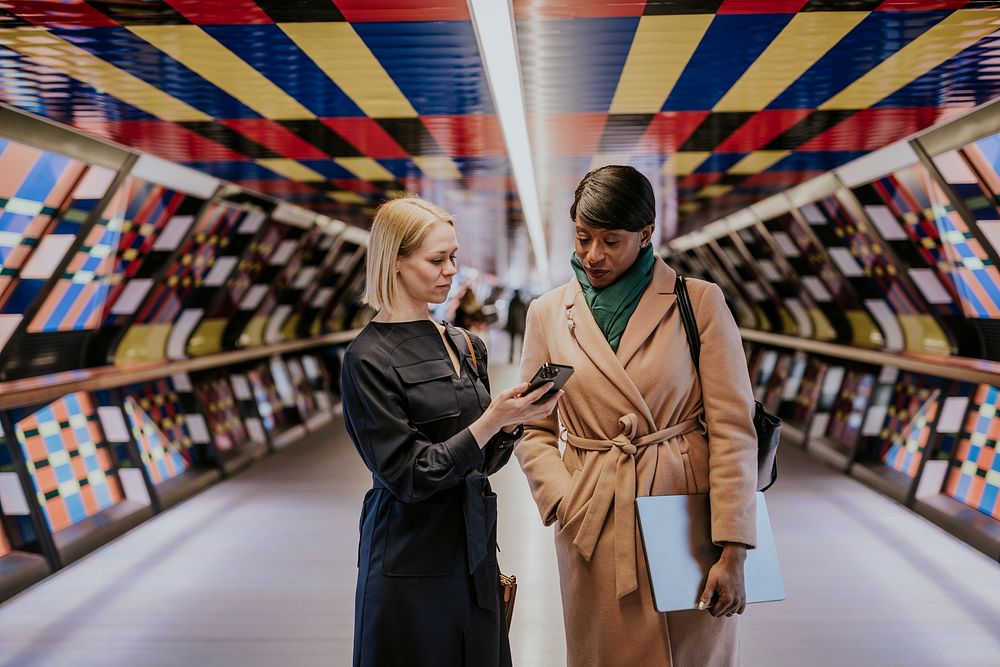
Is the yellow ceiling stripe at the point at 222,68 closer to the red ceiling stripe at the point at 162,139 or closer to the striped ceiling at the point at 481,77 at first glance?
the striped ceiling at the point at 481,77

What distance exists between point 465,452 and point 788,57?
7.60ft

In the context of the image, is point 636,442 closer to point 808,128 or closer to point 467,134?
point 467,134

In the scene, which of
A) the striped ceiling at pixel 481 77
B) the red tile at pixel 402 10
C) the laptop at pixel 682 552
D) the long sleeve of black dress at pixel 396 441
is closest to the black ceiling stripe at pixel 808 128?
the striped ceiling at pixel 481 77

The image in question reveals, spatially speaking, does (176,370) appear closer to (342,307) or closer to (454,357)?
(454,357)

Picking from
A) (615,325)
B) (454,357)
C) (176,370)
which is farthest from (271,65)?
(176,370)

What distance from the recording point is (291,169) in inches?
208

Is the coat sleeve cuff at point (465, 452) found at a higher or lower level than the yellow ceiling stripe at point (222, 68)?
lower

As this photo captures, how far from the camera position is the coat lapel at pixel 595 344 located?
1.63 metres

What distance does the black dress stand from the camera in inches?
63.4

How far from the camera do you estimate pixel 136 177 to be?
467 cm

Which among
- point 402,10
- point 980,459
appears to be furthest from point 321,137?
point 980,459

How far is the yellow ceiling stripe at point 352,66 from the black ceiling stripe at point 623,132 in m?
1.11

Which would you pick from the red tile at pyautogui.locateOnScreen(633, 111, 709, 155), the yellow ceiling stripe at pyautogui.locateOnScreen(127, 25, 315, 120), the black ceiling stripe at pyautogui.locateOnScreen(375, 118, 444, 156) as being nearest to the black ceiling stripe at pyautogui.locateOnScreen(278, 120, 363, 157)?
the yellow ceiling stripe at pyautogui.locateOnScreen(127, 25, 315, 120)

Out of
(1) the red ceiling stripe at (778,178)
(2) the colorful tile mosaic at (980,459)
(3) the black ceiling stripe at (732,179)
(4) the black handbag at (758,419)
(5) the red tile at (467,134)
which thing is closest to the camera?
(4) the black handbag at (758,419)
